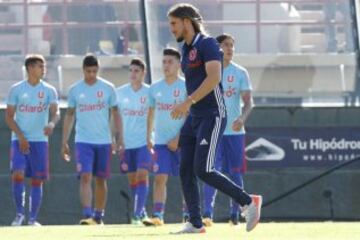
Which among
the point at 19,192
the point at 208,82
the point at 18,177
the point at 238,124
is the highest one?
the point at 208,82

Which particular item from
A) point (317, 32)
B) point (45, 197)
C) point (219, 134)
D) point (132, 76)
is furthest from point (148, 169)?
point (219, 134)

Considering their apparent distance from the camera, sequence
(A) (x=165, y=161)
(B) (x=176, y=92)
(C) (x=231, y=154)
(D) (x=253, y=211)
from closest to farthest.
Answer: (D) (x=253, y=211), (C) (x=231, y=154), (A) (x=165, y=161), (B) (x=176, y=92)

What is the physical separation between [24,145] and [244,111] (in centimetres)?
315

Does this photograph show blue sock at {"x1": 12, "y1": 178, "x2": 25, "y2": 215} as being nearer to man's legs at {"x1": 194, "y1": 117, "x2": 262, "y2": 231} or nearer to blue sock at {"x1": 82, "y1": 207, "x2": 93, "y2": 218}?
blue sock at {"x1": 82, "y1": 207, "x2": 93, "y2": 218}

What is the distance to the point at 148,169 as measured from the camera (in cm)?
1739

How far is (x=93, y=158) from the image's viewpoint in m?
17.0

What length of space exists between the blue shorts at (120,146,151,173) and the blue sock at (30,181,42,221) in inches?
48.2

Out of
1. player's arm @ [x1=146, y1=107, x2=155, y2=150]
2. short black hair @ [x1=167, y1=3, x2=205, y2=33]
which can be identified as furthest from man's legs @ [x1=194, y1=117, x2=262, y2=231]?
player's arm @ [x1=146, y1=107, x2=155, y2=150]

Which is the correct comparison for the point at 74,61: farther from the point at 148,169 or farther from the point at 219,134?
the point at 219,134

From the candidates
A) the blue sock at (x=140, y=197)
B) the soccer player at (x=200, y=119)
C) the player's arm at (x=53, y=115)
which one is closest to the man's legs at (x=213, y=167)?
the soccer player at (x=200, y=119)

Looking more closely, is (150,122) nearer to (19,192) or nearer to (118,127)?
(118,127)

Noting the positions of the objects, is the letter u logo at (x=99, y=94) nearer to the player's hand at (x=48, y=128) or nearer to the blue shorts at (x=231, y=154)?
the player's hand at (x=48, y=128)

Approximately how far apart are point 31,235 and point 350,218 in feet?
28.2

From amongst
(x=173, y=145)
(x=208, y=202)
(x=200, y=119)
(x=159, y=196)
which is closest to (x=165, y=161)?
(x=173, y=145)
